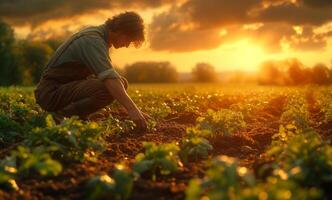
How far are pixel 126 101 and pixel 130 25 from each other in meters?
1.28

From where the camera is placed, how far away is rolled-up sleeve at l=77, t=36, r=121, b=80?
22.7 ft

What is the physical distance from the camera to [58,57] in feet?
26.5

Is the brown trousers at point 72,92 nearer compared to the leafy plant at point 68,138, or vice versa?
the leafy plant at point 68,138

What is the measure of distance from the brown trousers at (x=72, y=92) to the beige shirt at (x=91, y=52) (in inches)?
6.4

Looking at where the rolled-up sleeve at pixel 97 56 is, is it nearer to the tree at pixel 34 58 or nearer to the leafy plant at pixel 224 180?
the leafy plant at pixel 224 180

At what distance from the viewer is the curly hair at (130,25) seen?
24.7 ft

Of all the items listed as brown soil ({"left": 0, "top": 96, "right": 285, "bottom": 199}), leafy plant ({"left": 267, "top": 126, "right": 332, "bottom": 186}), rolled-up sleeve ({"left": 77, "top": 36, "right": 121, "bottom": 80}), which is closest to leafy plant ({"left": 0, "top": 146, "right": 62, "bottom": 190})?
brown soil ({"left": 0, "top": 96, "right": 285, "bottom": 199})

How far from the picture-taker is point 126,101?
22.0 ft

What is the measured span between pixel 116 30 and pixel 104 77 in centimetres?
97

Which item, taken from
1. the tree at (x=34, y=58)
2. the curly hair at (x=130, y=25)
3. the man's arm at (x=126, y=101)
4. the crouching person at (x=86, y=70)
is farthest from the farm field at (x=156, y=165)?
the tree at (x=34, y=58)

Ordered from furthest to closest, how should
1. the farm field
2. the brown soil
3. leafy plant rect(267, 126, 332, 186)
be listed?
the brown soil
leafy plant rect(267, 126, 332, 186)
the farm field

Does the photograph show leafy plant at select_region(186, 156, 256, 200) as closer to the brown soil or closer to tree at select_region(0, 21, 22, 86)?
the brown soil

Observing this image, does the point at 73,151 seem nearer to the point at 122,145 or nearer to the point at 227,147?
the point at 122,145

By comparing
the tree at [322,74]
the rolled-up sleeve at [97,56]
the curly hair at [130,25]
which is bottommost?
the tree at [322,74]
